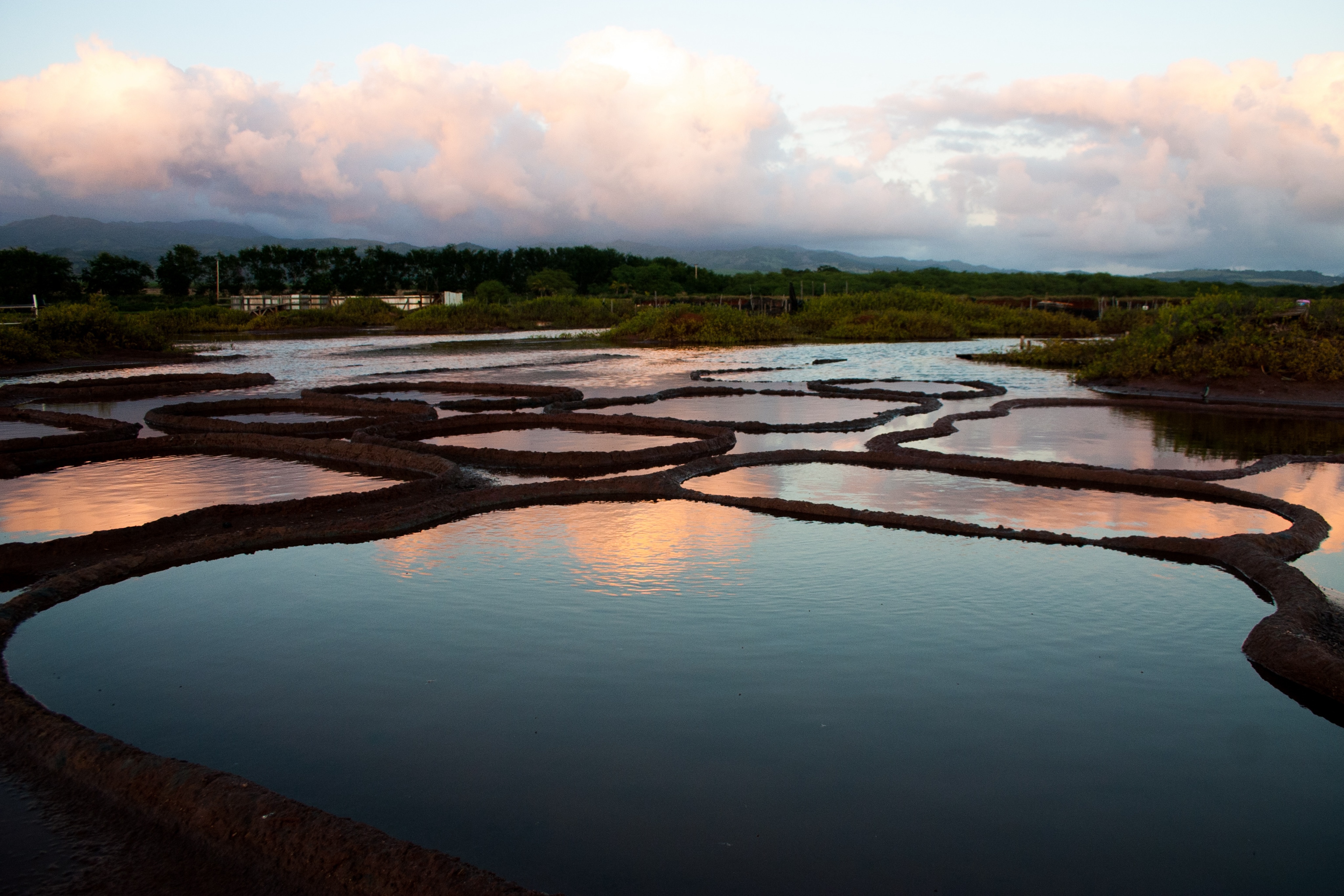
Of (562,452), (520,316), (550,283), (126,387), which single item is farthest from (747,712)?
(550,283)

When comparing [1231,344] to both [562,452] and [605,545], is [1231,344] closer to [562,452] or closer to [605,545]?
[562,452]

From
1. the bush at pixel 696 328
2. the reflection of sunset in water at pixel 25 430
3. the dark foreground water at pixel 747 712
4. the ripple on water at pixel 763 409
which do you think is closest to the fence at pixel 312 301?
the bush at pixel 696 328

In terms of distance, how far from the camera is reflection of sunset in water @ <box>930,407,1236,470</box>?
9.62m

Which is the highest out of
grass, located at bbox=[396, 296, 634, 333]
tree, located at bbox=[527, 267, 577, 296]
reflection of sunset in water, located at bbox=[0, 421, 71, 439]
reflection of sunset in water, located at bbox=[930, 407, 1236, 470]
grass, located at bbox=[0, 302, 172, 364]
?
tree, located at bbox=[527, 267, 577, 296]

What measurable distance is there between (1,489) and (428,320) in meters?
36.6

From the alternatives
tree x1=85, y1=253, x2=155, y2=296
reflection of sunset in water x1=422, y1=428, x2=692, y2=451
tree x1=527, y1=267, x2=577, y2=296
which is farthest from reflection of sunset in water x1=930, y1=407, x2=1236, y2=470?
tree x1=85, y1=253, x2=155, y2=296

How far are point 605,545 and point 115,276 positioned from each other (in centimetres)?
6151

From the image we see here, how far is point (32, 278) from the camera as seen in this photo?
48062 mm

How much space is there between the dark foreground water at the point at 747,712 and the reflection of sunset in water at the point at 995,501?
3.72ft

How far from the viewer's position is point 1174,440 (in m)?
11.1

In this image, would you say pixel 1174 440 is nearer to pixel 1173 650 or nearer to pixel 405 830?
pixel 1173 650

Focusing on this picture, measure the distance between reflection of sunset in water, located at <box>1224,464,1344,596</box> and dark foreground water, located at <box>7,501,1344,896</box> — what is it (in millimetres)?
680

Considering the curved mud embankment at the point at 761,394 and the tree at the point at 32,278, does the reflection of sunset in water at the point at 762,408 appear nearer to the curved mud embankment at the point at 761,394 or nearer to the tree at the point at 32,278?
the curved mud embankment at the point at 761,394

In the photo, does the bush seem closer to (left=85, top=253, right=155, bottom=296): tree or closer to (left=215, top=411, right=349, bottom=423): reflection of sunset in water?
(left=215, top=411, right=349, bottom=423): reflection of sunset in water
